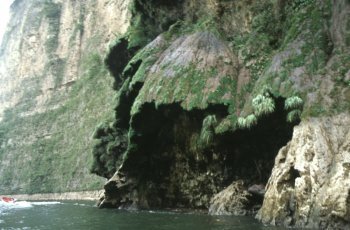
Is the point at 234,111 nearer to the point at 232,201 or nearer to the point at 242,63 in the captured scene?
the point at 242,63

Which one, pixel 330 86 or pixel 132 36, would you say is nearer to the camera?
pixel 330 86

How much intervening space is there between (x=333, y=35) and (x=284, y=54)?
255 centimetres

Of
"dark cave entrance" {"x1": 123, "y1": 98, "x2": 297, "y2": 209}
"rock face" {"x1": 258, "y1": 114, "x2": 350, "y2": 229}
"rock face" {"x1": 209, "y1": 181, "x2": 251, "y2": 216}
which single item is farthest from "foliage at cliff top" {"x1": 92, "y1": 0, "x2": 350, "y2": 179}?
"rock face" {"x1": 209, "y1": 181, "x2": 251, "y2": 216}

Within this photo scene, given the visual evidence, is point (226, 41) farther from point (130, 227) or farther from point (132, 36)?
point (130, 227)

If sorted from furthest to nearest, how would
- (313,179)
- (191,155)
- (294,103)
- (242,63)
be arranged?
1. (191,155)
2. (242,63)
3. (294,103)
4. (313,179)

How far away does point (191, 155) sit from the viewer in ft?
93.6

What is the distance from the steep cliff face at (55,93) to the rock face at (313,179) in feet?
147

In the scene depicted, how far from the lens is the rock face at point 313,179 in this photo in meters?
16.1

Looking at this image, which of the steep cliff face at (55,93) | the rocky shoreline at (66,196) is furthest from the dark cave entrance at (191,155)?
the steep cliff face at (55,93)

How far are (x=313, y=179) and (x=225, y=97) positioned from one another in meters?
9.41

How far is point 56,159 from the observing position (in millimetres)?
74438

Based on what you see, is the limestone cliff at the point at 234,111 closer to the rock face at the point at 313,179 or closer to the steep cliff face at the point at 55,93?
the rock face at the point at 313,179

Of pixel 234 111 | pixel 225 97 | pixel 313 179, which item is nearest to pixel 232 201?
pixel 234 111

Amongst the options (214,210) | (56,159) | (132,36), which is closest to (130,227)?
(214,210)
